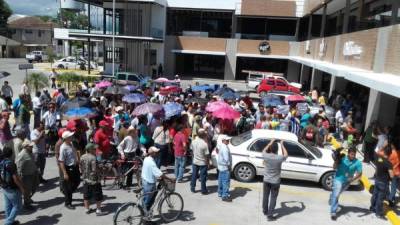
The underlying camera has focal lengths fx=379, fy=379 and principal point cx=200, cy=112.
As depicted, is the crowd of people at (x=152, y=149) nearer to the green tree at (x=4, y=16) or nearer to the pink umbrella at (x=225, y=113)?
the pink umbrella at (x=225, y=113)

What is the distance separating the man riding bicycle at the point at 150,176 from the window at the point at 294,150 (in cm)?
451

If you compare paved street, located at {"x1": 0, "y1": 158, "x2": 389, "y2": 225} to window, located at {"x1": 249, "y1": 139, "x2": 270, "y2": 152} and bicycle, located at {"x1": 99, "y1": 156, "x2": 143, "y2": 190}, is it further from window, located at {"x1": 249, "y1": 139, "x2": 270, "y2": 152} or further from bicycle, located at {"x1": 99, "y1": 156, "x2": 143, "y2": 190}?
window, located at {"x1": 249, "y1": 139, "x2": 270, "y2": 152}

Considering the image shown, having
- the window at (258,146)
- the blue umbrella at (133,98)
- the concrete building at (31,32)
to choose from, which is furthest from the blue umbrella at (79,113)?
the concrete building at (31,32)

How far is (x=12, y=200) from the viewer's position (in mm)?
7418

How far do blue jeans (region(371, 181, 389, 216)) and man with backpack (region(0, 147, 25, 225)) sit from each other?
7.90m

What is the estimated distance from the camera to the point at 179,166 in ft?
35.1

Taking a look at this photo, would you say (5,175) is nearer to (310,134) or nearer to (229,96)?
(310,134)

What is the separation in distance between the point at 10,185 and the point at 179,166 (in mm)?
4567

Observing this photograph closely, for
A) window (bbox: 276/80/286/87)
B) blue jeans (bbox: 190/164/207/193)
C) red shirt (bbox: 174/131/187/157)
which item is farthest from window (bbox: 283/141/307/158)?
window (bbox: 276/80/286/87)

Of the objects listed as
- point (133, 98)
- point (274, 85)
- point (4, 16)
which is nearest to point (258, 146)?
point (133, 98)

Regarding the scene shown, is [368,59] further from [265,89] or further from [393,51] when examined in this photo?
[265,89]

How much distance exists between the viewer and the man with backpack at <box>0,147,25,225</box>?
723cm

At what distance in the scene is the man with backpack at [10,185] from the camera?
23.7ft


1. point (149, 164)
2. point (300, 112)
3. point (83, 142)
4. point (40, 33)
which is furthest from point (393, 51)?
point (40, 33)
